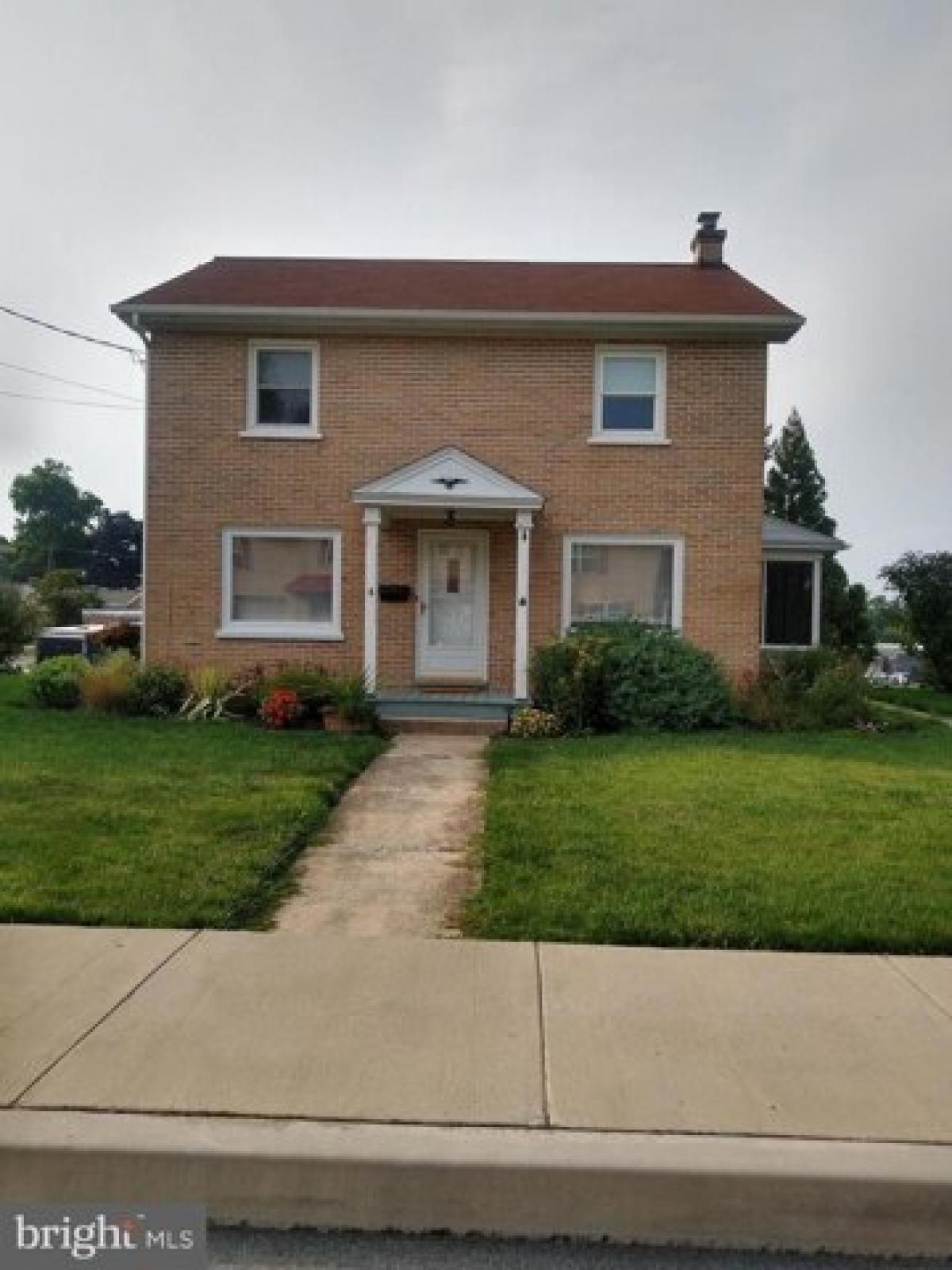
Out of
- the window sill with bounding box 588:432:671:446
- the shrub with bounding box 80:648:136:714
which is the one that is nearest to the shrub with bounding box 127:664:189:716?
the shrub with bounding box 80:648:136:714

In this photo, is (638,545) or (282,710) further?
(638,545)

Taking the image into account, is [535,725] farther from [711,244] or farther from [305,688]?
[711,244]

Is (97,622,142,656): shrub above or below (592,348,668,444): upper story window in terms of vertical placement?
below

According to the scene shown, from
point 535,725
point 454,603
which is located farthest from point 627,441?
point 535,725

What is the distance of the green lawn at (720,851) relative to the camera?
4.96 metres

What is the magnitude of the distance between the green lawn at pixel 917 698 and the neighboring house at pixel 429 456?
4913 mm

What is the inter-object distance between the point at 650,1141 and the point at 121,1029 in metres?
2.06

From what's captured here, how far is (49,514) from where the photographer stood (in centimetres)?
8869

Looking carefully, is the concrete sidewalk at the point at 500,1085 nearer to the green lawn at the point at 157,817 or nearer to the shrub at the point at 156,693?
the green lawn at the point at 157,817

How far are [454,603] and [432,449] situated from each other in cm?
227

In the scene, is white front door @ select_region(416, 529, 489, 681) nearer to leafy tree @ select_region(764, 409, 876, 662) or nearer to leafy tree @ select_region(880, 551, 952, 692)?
leafy tree @ select_region(880, 551, 952, 692)

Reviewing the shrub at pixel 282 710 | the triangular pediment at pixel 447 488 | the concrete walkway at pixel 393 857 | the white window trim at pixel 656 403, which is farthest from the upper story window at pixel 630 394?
the concrete walkway at pixel 393 857

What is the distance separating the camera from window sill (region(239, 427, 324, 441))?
1408 cm

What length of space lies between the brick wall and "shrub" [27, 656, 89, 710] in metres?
1.20
